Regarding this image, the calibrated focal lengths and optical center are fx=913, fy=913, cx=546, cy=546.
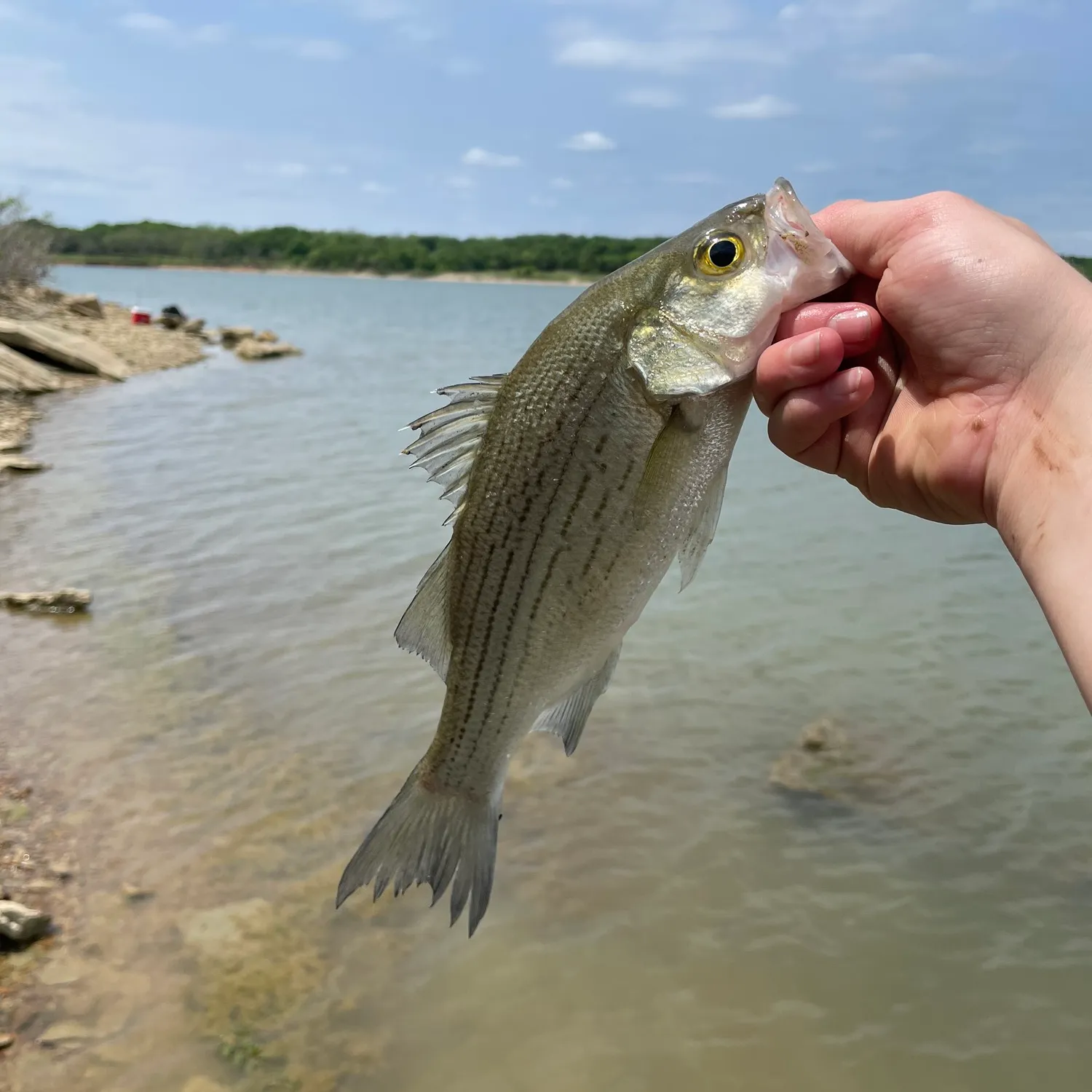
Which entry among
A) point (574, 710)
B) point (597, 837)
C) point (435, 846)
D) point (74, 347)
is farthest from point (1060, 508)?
point (74, 347)

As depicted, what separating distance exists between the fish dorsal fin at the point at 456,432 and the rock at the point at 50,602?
6864 mm

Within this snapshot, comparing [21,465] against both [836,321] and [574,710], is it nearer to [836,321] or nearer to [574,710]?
[574,710]

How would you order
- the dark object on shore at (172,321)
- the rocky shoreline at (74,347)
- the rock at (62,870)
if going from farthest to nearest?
the dark object on shore at (172,321), the rocky shoreline at (74,347), the rock at (62,870)

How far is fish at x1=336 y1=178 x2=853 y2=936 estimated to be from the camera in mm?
2268

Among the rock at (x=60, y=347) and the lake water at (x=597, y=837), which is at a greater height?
the rock at (x=60, y=347)

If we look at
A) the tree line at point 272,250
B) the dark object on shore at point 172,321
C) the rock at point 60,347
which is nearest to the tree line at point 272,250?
the tree line at point 272,250

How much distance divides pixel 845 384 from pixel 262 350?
31.3 m

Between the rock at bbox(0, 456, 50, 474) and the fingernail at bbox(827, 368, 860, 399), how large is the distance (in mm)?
13668

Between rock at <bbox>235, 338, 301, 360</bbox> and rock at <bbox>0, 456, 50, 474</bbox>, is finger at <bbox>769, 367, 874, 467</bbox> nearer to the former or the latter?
rock at <bbox>0, 456, 50, 474</bbox>

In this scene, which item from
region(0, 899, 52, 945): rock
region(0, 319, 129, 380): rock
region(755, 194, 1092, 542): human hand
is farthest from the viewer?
region(0, 319, 129, 380): rock

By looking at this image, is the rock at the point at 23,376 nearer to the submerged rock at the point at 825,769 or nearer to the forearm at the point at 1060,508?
the submerged rock at the point at 825,769

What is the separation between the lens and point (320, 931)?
442cm

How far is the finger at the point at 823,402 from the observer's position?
2.50m

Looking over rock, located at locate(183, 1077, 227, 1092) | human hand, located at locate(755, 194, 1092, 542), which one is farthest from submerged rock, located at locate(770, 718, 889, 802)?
rock, located at locate(183, 1077, 227, 1092)
